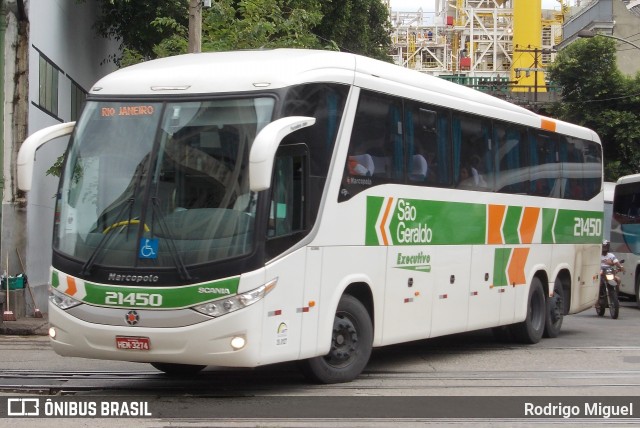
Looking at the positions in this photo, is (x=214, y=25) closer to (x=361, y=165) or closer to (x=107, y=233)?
(x=361, y=165)

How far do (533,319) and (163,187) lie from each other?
814 cm

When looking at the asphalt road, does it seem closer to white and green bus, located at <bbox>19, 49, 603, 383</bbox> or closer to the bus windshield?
white and green bus, located at <bbox>19, 49, 603, 383</bbox>

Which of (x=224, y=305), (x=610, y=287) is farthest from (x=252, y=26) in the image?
(x=224, y=305)

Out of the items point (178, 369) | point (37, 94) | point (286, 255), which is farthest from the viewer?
point (37, 94)

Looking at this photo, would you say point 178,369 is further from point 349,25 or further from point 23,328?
point 349,25

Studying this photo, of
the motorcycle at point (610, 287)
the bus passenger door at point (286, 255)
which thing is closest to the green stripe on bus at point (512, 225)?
the bus passenger door at point (286, 255)

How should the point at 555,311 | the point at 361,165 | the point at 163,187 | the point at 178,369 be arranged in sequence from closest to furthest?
the point at 163,187
the point at 361,165
the point at 178,369
the point at 555,311

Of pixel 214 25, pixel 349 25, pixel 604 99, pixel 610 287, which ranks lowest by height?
pixel 610 287

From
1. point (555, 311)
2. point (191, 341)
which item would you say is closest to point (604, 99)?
point (555, 311)

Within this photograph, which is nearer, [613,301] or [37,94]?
[37,94]

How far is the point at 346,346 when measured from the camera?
10.5 meters

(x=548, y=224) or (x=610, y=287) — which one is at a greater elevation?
(x=548, y=224)

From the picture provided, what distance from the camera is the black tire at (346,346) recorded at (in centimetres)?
1019

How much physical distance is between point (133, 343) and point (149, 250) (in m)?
0.82
